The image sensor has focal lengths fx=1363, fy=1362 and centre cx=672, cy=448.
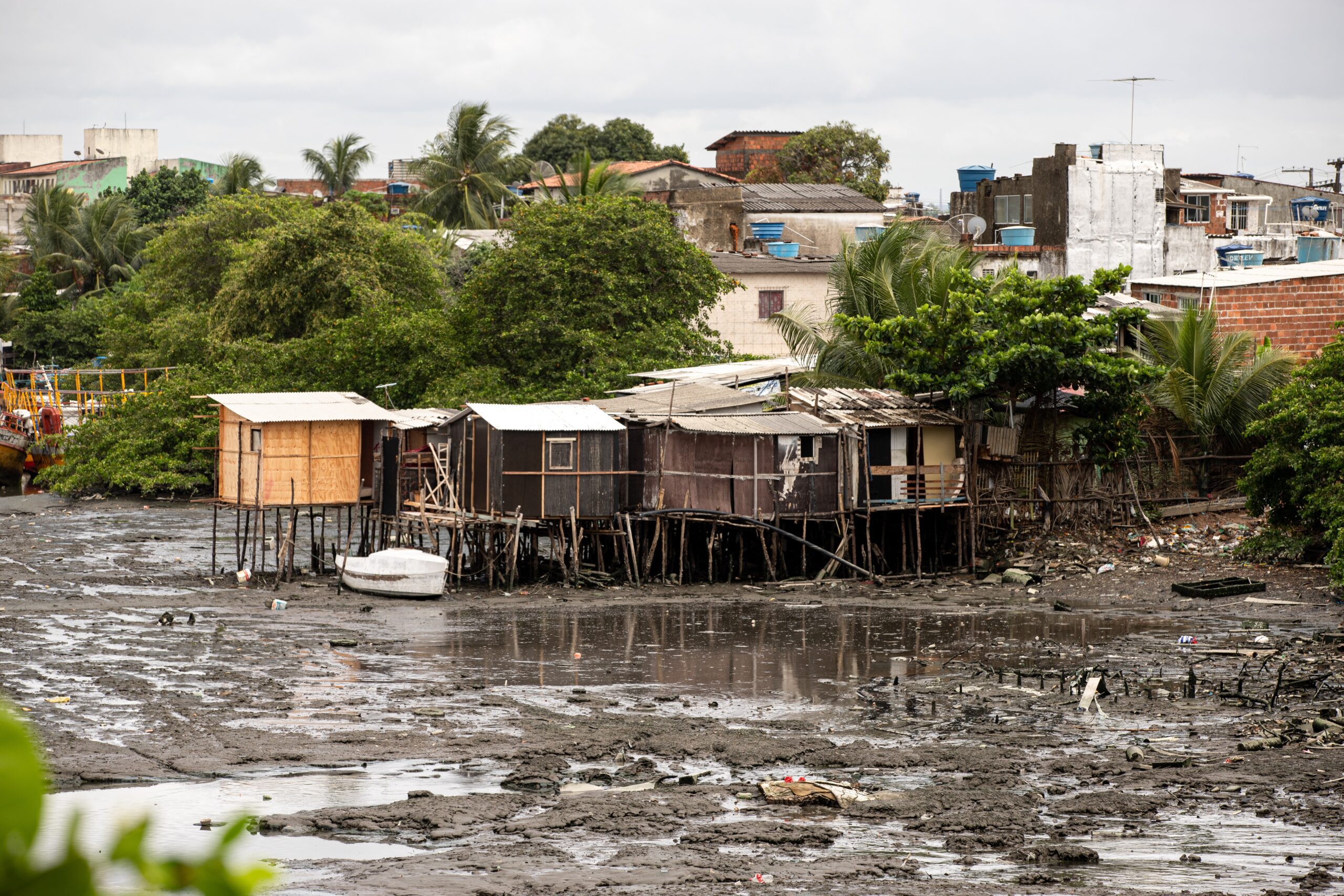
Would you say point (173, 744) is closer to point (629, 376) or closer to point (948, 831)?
point (948, 831)

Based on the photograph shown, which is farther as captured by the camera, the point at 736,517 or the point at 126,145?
the point at 126,145

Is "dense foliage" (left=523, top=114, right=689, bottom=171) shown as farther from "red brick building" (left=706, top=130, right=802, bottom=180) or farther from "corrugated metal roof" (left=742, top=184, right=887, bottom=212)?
"corrugated metal roof" (left=742, top=184, right=887, bottom=212)

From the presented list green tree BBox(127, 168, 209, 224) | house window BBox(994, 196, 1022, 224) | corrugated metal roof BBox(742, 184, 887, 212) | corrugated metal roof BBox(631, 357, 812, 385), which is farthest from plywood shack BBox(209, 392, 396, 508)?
green tree BBox(127, 168, 209, 224)

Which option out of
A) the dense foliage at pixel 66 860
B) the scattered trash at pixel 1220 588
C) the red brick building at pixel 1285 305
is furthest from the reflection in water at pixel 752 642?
the dense foliage at pixel 66 860

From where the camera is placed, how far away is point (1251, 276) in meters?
32.4

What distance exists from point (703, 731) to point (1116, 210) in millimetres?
31307

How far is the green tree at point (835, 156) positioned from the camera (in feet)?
201

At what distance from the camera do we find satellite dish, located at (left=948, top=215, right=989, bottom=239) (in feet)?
133

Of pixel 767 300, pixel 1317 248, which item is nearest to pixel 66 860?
pixel 767 300

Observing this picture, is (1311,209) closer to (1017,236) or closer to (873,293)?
(1017,236)

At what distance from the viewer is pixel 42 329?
183 feet

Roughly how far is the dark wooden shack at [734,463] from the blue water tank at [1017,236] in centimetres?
1604

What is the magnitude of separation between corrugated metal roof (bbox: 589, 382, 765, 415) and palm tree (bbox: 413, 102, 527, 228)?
1050 inches

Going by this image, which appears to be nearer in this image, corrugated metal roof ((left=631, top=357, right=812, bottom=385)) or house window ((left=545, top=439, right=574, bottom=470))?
house window ((left=545, top=439, right=574, bottom=470))
